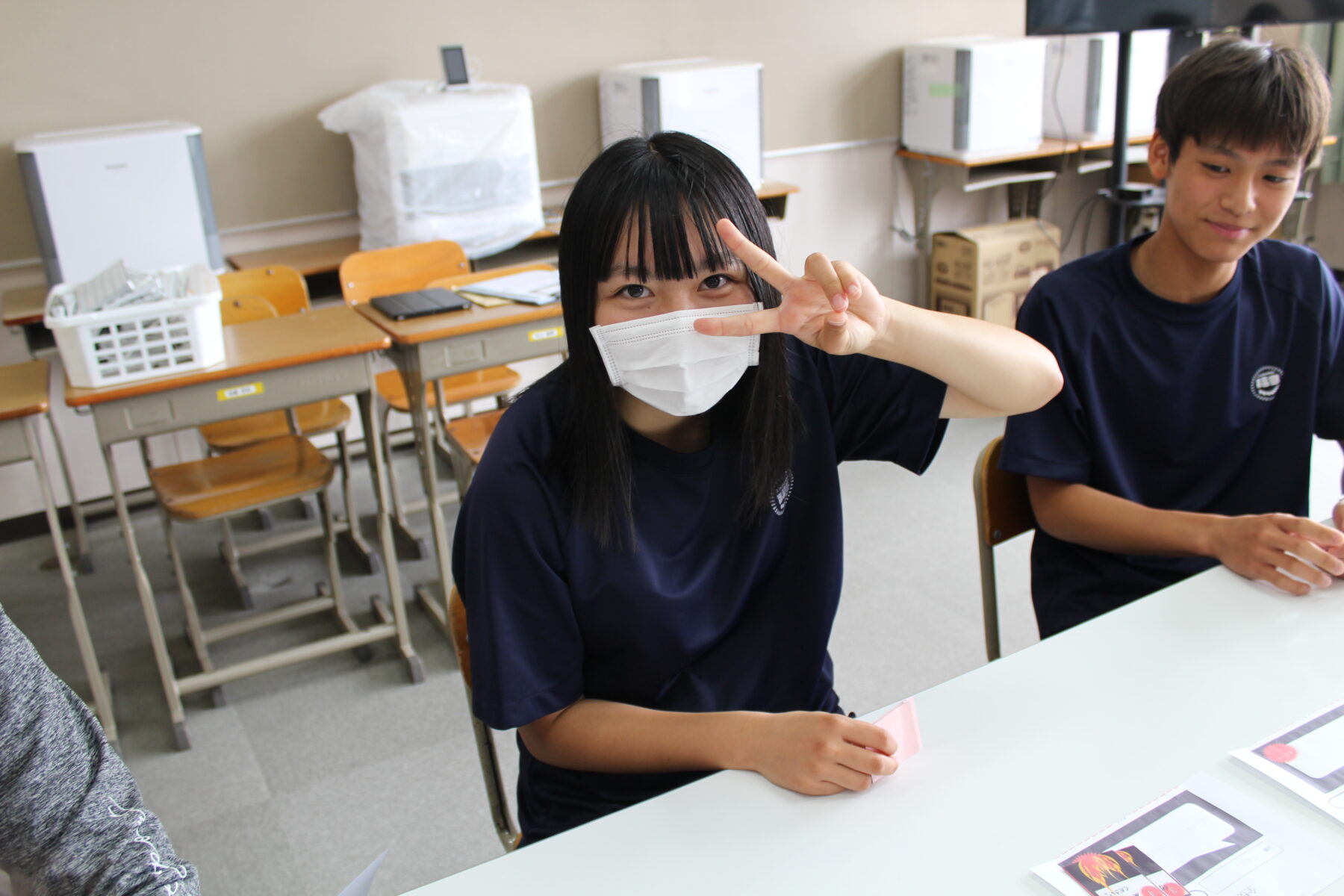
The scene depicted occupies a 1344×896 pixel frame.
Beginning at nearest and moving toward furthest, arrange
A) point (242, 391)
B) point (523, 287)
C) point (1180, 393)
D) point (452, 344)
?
point (1180, 393)
point (242, 391)
point (452, 344)
point (523, 287)

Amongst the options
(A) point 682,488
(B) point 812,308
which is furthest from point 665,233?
(A) point 682,488

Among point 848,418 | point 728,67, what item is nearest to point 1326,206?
point 728,67

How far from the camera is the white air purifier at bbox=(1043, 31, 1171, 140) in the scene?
4.29m

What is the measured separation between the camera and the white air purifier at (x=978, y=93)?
4.07m

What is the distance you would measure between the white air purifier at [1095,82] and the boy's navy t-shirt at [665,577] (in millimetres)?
3615

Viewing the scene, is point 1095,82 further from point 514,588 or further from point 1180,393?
point 514,588

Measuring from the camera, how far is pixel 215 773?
7.22 ft

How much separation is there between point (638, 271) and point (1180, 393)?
2.87 feet

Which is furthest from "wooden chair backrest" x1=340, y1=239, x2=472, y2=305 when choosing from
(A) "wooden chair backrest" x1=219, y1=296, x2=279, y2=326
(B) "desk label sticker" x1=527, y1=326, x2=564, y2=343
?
(B) "desk label sticker" x1=527, y1=326, x2=564, y2=343

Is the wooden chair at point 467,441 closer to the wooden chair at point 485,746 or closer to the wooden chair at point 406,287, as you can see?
the wooden chair at point 406,287

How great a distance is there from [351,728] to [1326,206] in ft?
17.3

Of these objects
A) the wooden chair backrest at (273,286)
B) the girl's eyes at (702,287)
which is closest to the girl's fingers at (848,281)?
the girl's eyes at (702,287)

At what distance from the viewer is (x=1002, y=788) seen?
907 millimetres

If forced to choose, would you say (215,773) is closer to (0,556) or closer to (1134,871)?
(0,556)
